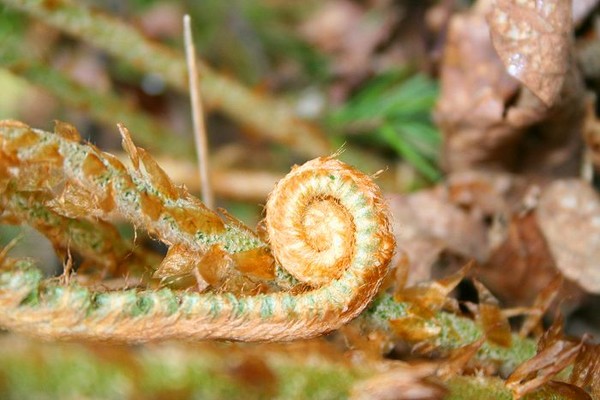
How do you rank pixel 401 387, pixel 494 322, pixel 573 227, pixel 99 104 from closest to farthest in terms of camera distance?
pixel 401 387
pixel 494 322
pixel 573 227
pixel 99 104

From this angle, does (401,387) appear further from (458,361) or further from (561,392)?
(561,392)

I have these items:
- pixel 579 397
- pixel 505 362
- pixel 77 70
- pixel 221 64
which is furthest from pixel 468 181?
pixel 77 70

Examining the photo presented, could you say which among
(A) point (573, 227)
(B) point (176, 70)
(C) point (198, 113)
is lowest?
(A) point (573, 227)

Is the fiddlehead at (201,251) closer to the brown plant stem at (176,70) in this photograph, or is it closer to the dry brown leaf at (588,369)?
the dry brown leaf at (588,369)

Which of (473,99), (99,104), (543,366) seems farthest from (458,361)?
(99,104)

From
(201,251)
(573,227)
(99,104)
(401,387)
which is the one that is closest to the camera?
(401,387)

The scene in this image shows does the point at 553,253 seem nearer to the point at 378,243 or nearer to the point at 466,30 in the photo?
the point at 466,30
